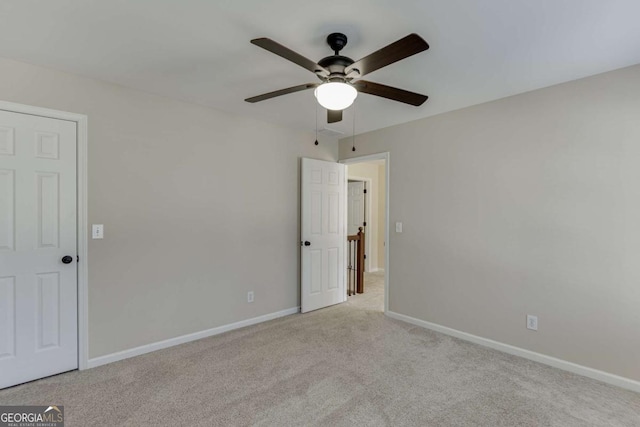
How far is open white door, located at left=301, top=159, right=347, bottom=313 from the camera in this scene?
158 inches

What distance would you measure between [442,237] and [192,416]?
9.25 feet

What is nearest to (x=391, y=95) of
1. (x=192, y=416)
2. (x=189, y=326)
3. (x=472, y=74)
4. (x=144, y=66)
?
(x=472, y=74)

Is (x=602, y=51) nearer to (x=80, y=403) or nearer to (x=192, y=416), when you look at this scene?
(x=192, y=416)

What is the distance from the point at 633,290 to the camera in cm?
232

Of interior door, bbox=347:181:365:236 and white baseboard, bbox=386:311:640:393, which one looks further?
interior door, bbox=347:181:365:236

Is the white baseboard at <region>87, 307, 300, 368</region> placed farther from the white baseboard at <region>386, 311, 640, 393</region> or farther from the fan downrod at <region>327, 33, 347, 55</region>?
the fan downrod at <region>327, 33, 347, 55</region>

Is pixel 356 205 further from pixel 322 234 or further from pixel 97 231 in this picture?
pixel 97 231

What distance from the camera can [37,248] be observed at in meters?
2.39

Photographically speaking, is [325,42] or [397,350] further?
[397,350]

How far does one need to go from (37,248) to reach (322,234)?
2.86 meters

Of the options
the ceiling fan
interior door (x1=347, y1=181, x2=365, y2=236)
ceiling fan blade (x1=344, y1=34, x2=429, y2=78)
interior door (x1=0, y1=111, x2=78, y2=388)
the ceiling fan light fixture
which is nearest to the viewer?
ceiling fan blade (x1=344, y1=34, x2=429, y2=78)

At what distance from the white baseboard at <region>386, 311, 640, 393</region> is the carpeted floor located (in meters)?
0.08

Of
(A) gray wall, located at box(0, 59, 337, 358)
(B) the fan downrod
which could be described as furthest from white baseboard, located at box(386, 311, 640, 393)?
(B) the fan downrod

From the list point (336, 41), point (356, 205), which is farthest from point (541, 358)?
point (356, 205)
